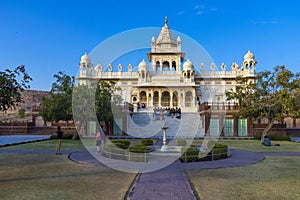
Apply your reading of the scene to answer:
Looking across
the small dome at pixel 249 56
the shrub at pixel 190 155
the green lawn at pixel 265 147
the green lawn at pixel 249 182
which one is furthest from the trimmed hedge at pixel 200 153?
the small dome at pixel 249 56

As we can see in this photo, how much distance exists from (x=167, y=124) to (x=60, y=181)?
79.9ft

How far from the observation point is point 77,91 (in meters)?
24.2

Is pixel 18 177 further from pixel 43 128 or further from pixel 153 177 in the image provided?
pixel 43 128

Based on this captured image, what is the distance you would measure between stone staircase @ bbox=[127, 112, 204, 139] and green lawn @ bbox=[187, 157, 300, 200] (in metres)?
19.2

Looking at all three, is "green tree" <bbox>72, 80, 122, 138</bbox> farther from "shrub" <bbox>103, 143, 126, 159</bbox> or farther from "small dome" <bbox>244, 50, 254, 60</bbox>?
"small dome" <bbox>244, 50, 254, 60</bbox>

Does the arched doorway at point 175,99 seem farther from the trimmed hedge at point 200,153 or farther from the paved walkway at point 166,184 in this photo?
the paved walkway at point 166,184

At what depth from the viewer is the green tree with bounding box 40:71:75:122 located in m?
26.2

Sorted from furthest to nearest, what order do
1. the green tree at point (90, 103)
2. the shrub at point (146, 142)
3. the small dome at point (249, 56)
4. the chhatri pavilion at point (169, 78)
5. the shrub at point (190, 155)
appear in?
1. the small dome at point (249, 56)
2. the chhatri pavilion at point (169, 78)
3. the green tree at point (90, 103)
4. the shrub at point (146, 142)
5. the shrub at point (190, 155)

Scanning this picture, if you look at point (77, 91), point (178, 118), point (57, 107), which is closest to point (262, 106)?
point (178, 118)

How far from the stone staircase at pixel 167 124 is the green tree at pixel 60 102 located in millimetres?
8939

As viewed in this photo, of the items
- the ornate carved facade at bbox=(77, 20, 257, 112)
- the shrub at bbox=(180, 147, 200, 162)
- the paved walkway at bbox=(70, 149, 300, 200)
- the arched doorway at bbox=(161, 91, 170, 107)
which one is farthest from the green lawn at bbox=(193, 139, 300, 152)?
the arched doorway at bbox=(161, 91, 170, 107)

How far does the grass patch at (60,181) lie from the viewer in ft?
22.6

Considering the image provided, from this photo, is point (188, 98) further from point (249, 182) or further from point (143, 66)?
point (249, 182)

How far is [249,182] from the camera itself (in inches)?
326
